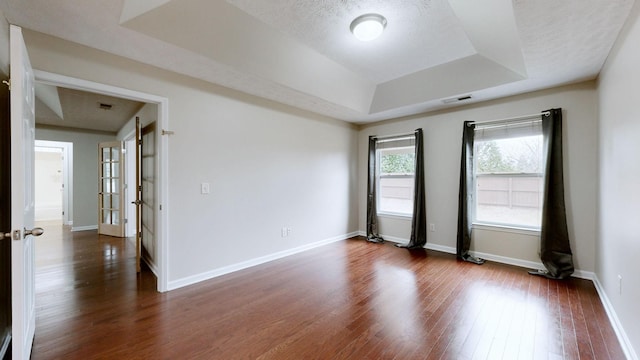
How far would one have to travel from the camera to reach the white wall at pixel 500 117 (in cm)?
315

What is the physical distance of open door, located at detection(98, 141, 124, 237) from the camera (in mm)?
5484

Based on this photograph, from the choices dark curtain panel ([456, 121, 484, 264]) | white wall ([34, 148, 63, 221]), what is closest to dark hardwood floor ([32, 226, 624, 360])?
dark curtain panel ([456, 121, 484, 264])

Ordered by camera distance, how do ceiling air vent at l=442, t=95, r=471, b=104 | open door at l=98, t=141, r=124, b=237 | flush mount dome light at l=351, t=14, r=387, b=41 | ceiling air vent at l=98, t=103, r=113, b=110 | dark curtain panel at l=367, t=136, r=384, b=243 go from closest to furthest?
flush mount dome light at l=351, t=14, r=387, b=41 < ceiling air vent at l=442, t=95, r=471, b=104 < ceiling air vent at l=98, t=103, r=113, b=110 < dark curtain panel at l=367, t=136, r=384, b=243 < open door at l=98, t=141, r=124, b=237

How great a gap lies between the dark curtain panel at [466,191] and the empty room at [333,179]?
3 centimetres

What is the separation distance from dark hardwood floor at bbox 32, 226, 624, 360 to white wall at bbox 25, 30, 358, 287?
0.40 meters

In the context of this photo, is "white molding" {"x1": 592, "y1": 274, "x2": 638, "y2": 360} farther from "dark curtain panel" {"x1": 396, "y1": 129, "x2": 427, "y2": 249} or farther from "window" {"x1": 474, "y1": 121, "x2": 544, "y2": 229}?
"dark curtain panel" {"x1": 396, "y1": 129, "x2": 427, "y2": 249}

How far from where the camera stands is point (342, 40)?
2.84 meters

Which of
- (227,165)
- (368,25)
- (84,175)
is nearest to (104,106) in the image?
(227,165)

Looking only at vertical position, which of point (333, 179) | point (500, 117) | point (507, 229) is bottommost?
point (507, 229)

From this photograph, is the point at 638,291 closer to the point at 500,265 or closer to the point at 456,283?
the point at 456,283

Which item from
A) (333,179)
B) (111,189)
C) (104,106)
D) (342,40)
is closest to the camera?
(342,40)

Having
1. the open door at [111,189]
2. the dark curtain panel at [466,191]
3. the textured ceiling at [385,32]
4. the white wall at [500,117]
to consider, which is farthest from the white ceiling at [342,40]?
the open door at [111,189]

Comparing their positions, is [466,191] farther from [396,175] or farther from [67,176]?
[67,176]

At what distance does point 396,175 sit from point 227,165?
10.3ft
